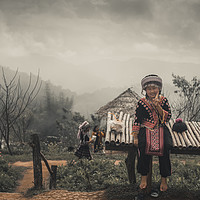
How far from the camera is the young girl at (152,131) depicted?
11.2ft

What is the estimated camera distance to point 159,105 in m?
3.47

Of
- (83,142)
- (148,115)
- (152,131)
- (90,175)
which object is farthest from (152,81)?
(90,175)

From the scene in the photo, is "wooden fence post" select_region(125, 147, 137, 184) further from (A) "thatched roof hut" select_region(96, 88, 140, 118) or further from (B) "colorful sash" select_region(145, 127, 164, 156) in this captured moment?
(A) "thatched roof hut" select_region(96, 88, 140, 118)

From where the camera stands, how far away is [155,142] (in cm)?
342

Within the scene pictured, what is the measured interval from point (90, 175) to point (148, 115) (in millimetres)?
3977

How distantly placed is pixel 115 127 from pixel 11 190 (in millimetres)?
4255

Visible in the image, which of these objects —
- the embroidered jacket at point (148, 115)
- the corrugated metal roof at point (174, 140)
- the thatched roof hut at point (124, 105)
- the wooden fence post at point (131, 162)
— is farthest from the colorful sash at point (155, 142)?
the thatched roof hut at point (124, 105)

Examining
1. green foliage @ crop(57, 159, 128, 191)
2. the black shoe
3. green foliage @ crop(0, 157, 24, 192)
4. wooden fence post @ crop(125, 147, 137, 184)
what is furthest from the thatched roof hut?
the black shoe

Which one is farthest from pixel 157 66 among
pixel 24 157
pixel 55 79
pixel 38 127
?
pixel 24 157

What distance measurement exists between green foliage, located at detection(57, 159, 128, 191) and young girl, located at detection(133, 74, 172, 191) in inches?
89.2

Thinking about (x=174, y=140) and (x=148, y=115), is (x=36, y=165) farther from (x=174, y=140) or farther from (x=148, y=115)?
(x=174, y=140)

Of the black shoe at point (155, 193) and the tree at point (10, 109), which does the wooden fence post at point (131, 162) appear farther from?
the tree at point (10, 109)

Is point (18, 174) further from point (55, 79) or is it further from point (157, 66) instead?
point (157, 66)

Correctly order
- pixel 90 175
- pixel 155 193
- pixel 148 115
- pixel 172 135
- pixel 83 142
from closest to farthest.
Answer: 1. pixel 148 115
2. pixel 155 193
3. pixel 172 135
4. pixel 83 142
5. pixel 90 175
